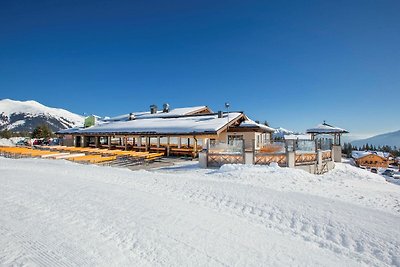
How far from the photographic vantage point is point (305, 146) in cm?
1628

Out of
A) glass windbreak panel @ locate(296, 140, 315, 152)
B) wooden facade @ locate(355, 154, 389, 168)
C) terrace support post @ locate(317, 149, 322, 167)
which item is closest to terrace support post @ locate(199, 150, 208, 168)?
glass windbreak panel @ locate(296, 140, 315, 152)

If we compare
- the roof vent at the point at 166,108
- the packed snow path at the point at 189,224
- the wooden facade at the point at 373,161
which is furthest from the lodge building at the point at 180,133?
the wooden facade at the point at 373,161

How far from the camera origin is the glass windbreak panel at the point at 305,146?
52.6ft

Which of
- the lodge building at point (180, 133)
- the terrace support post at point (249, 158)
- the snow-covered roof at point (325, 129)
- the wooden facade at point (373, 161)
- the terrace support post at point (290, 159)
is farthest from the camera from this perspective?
the wooden facade at point (373, 161)

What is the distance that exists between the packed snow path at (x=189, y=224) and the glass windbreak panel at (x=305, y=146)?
6378 mm

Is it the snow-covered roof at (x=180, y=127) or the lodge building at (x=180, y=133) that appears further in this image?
the lodge building at (x=180, y=133)

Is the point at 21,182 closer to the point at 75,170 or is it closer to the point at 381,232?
the point at 75,170

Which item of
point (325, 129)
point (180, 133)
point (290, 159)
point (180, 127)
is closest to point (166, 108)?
point (180, 127)

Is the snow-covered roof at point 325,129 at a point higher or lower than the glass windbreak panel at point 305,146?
higher

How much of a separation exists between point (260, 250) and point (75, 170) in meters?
10.5

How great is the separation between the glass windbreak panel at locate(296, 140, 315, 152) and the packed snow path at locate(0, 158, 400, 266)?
251 inches

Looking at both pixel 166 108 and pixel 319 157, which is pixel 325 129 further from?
pixel 166 108

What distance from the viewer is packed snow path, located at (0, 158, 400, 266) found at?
4293mm

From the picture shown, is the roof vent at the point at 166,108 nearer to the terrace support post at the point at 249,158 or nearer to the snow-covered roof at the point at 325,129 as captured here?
the snow-covered roof at the point at 325,129
